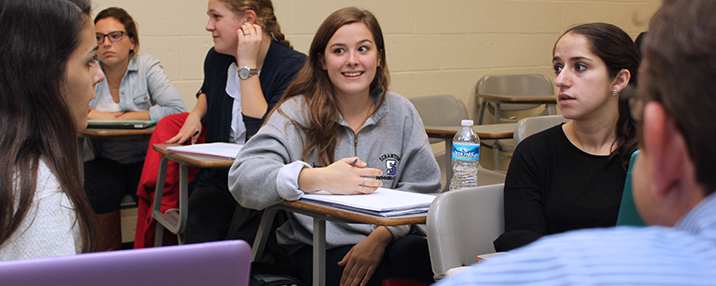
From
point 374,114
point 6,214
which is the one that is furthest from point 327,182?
point 6,214

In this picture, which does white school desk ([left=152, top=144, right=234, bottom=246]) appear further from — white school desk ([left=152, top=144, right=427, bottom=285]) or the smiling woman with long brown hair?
the smiling woman with long brown hair

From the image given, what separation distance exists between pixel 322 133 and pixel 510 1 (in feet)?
10.1

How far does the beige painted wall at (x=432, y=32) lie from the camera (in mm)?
3307

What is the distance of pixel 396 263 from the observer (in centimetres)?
177

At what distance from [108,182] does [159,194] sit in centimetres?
63

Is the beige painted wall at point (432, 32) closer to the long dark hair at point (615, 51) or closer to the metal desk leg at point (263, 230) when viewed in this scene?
the metal desk leg at point (263, 230)

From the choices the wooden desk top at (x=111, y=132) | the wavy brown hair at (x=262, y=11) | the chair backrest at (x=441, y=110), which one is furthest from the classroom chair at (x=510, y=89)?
the wooden desk top at (x=111, y=132)

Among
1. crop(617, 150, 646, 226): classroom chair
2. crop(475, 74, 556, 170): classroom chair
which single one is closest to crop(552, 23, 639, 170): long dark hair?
crop(617, 150, 646, 226): classroom chair

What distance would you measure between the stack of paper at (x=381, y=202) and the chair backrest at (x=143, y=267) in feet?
2.48

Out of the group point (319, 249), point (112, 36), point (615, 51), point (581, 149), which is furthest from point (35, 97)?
point (112, 36)

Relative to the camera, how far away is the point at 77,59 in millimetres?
1011

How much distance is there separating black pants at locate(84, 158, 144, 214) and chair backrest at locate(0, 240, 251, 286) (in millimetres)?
2250

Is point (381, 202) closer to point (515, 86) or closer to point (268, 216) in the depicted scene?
point (268, 216)

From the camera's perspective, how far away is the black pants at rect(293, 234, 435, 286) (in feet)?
5.72
